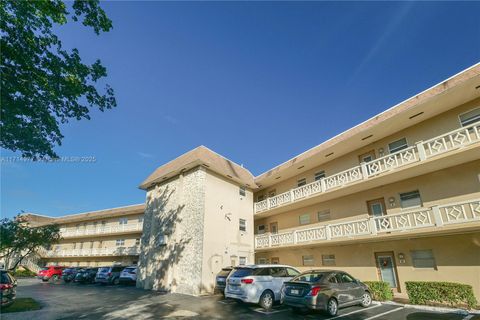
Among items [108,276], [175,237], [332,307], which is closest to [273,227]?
[175,237]

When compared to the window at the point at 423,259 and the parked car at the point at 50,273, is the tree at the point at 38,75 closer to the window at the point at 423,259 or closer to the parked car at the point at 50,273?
the window at the point at 423,259

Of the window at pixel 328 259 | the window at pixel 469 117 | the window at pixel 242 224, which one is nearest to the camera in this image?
the window at pixel 469 117

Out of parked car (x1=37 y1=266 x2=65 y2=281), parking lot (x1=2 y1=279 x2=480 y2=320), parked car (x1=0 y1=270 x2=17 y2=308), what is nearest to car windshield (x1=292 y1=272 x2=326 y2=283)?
parking lot (x1=2 y1=279 x2=480 y2=320)

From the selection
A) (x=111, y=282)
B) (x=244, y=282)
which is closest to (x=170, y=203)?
(x=111, y=282)

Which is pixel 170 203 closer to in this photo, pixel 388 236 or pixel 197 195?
pixel 197 195

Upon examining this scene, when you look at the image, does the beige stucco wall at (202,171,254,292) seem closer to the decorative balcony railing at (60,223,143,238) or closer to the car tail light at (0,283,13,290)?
the car tail light at (0,283,13,290)

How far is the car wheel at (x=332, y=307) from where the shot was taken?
30.8 feet

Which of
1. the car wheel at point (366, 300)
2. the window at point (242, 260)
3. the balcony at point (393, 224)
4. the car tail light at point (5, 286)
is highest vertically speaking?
the balcony at point (393, 224)

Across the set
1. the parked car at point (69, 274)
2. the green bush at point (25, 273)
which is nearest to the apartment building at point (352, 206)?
the parked car at point (69, 274)

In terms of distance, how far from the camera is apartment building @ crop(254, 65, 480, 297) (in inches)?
441

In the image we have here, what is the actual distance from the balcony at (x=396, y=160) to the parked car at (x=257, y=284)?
694cm

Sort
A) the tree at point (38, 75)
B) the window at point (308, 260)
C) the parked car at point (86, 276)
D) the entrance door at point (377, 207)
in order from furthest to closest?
1. the parked car at point (86, 276)
2. the window at point (308, 260)
3. the entrance door at point (377, 207)
4. the tree at point (38, 75)

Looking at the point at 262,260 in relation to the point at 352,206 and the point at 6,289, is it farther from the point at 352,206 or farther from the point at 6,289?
the point at 6,289

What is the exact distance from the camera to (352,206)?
16.5 m
